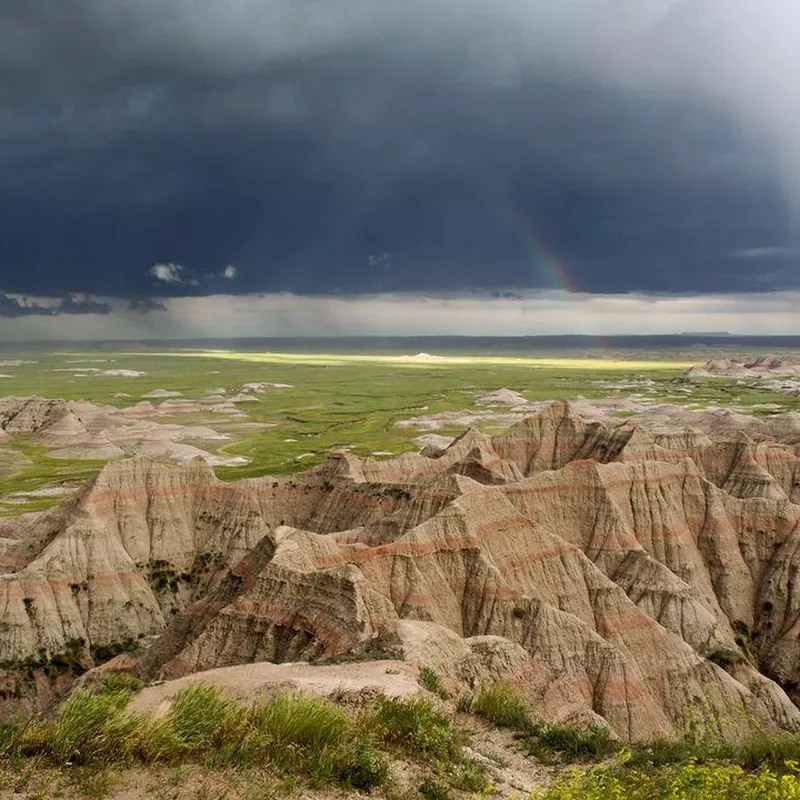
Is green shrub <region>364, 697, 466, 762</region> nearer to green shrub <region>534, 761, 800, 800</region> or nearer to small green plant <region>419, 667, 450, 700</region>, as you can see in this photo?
green shrub <region>534, 761, 800, 800</region>

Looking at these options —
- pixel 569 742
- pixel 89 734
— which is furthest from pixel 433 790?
pixel 89 734

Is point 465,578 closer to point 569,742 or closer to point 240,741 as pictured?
point 569,742

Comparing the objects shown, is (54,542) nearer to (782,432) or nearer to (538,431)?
(538,431)

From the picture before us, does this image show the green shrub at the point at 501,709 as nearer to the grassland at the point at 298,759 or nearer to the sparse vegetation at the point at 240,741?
the grassland at the point at 298,759

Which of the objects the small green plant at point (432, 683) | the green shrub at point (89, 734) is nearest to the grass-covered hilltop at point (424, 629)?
the green shrub at point (89, 734)

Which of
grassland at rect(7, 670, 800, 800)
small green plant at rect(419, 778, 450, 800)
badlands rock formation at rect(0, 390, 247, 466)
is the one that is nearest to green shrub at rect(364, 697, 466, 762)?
grassland at rect(7, 670, 800, 800)
